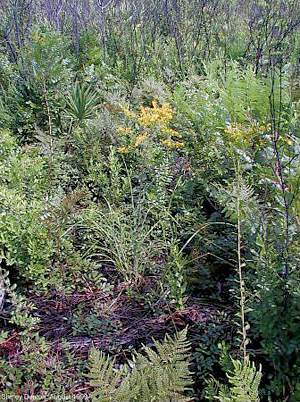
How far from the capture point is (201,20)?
495cm

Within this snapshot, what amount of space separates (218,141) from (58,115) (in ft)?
5.24

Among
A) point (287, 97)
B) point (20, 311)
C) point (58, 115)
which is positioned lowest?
point (20, 311)

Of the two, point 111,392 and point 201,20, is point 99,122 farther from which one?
point 201,20

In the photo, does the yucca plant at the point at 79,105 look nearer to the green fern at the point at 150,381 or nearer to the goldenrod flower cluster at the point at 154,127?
the goldenrod flower cluster at the point at 154,127

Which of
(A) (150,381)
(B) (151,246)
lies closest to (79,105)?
(B) (151,246)

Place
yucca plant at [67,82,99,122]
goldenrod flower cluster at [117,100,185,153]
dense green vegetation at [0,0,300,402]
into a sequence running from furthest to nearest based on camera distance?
yucca plant at [67,82,99,122] → goldenrod flower cluster at [117,100,185,153] → dense green vegetation at [0,0,300,402]

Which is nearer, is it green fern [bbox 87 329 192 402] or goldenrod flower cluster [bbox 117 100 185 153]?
green fern [bbox 87 329 192 402]

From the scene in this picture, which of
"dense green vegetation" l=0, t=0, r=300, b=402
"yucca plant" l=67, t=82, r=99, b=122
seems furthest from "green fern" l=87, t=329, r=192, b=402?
"yucca plant" l=67, t=82, r=99, b=122

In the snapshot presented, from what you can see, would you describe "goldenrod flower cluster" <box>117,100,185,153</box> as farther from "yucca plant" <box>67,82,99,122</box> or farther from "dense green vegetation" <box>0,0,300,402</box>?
"yucca plant" <box>67,82,99,122</box>

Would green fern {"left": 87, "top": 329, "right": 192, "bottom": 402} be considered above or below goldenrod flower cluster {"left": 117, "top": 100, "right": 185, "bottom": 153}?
below

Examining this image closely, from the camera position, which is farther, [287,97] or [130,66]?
[130,66]

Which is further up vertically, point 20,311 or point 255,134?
point 255,134

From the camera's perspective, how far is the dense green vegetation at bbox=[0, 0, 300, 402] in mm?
1411

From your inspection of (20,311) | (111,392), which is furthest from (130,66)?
(111,392)
